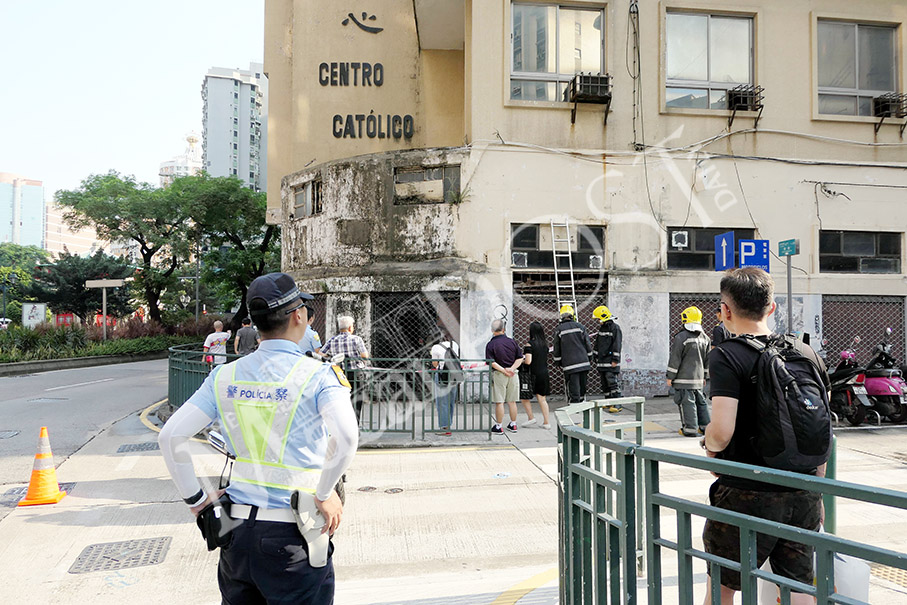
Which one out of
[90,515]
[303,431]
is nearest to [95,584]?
[90,515]

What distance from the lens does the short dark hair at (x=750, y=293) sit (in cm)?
297

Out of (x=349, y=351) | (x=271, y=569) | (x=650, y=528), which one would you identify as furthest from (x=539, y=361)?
(x=271, y=569)

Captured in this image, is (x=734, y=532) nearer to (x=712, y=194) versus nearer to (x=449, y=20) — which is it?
(x=712, y=194)

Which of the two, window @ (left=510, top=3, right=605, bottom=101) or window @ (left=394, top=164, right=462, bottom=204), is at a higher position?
window @ (left=510, top=3, right=605, bottom=101)

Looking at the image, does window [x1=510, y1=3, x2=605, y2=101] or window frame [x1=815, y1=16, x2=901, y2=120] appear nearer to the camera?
window [x1=510, y1=3, x2=605, y2=101]

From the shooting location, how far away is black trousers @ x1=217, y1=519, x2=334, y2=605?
7.75 ft

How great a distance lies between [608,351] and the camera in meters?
12.1

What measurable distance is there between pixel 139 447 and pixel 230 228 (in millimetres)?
26318

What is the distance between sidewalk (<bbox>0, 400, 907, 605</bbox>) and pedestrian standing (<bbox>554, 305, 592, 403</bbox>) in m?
1.88

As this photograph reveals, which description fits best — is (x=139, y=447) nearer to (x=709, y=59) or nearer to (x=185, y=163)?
(x=709, y=59)

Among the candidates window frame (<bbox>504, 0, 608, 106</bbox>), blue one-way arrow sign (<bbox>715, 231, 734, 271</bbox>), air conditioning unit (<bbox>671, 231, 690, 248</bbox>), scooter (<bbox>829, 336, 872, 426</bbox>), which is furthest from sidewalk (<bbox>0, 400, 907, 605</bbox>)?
window frame (<bbox>504, 0, 608, 106</bbox>)

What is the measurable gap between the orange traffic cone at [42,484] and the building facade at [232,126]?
118 m

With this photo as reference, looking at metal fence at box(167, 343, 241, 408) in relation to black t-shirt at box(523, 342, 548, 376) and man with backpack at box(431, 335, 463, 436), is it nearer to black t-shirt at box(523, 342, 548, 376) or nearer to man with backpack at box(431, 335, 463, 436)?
man with backpack at box(431, 335, 463, 436)

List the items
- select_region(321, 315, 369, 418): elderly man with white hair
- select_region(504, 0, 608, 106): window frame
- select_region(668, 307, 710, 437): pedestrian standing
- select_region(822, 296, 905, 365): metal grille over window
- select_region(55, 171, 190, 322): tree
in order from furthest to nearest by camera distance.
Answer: select_region(55, 171, 190, 322): tree < select_region(822, 296, 905, 365): metal grille over window < select_region(504, 0, 608, 106): window frame < select_region(321, 315, 369, 418): elderly man with white hair < select_region(668, 307, 710, 437): pedestrian standing
